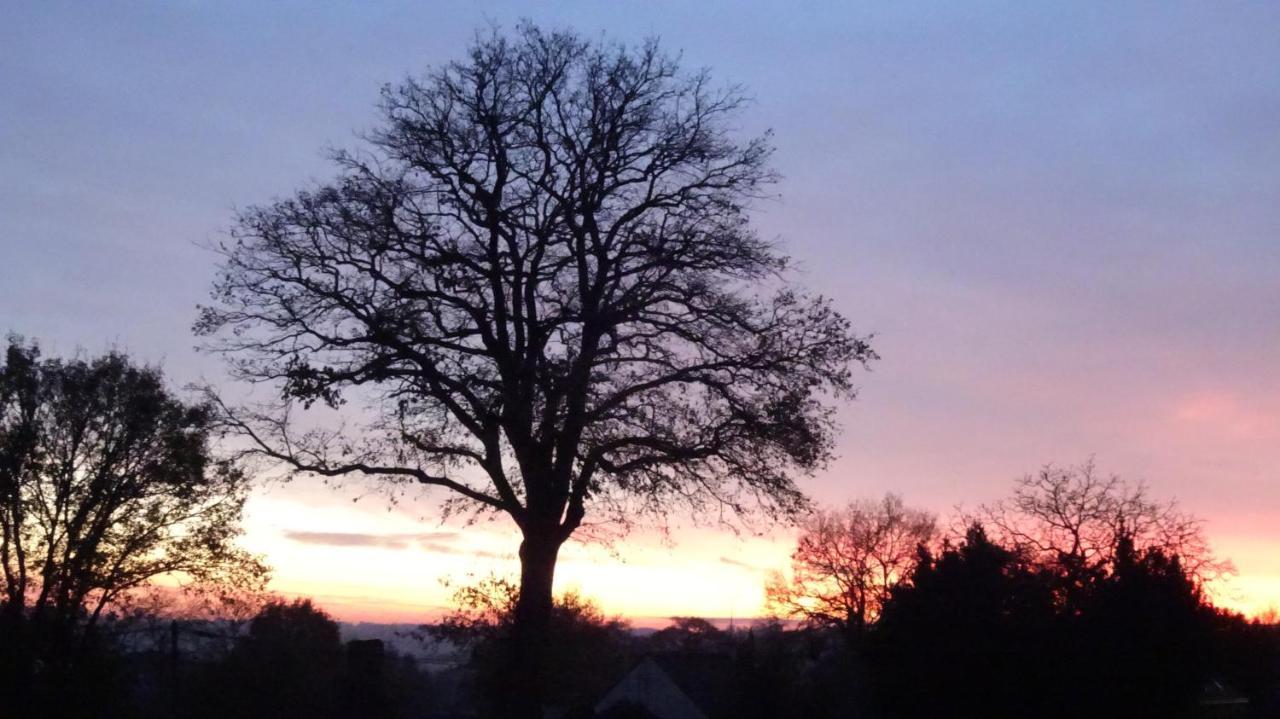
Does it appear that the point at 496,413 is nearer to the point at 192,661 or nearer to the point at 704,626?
the point at 192,661

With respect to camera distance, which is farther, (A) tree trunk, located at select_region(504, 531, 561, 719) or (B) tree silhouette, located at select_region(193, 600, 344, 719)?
(B) tree silhouette, located at select_region(193, 600, 344, 719)

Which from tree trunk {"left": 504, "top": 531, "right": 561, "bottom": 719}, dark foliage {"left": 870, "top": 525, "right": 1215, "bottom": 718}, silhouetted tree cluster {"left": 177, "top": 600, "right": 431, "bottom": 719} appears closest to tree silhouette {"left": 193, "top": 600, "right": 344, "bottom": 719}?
silhouetted tree cluster {"left": 177, "top": 600, "right": 431, "bottom": 719}

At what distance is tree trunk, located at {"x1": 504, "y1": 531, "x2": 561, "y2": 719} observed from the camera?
17391 millimetres

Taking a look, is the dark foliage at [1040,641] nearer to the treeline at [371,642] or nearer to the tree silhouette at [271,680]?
the treeline at [371,642]

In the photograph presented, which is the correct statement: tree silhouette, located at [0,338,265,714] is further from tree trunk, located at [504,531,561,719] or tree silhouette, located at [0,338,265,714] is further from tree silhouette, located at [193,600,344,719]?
tree trunk, located at [504,531,561,719]

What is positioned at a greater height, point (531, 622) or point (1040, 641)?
point (531, 622)

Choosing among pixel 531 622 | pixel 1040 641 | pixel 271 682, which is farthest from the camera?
pixel 271 682

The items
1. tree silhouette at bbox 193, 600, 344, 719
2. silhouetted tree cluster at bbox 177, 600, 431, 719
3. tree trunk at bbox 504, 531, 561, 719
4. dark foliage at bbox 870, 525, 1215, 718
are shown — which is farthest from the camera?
tree silhouette at bbox 193, 600, 344, 719

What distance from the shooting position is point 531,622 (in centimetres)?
1745

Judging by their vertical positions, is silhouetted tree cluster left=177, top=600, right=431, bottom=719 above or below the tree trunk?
below

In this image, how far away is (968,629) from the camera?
68.0 feet

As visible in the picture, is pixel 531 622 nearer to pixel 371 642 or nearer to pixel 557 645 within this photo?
pixel 371 642

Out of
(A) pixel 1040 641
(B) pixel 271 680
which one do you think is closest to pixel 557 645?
(B) pixel 271 680

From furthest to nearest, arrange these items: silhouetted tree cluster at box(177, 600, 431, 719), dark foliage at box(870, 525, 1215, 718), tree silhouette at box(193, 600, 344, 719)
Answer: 1. tree silhouette at box(193, 600, 344, 719)
2. silhouetted tree cluster at box(177, 600, 431, 719)
3. dark foliage at box(870, 525, 1215, 718)
